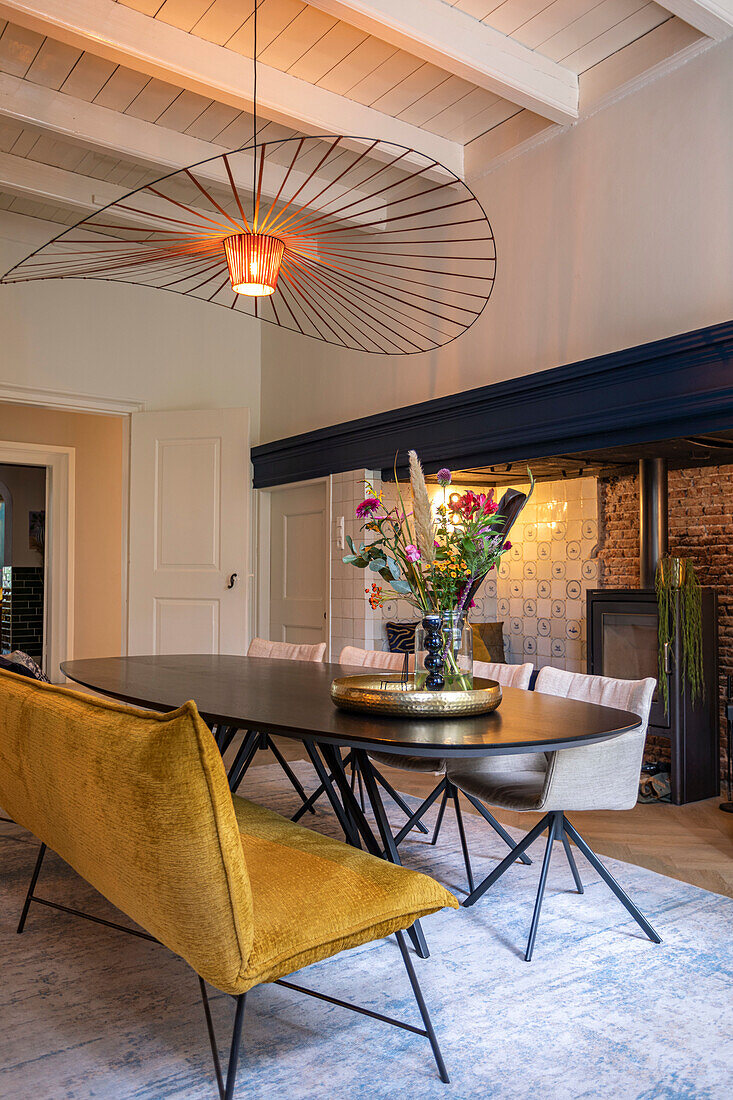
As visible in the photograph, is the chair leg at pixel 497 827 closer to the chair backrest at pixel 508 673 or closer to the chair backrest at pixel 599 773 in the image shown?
the chair backrest at pixel 508 673

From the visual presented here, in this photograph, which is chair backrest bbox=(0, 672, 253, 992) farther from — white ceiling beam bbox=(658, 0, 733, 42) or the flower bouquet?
white ceiling beam bbox=(658, 0, 733, 42)

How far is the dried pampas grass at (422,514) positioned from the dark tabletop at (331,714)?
479 millimetres

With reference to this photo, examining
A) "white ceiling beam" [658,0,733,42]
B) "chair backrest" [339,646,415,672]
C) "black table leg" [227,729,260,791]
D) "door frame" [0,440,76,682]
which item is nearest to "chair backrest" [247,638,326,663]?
"chair backrest" [339,646,415,672]

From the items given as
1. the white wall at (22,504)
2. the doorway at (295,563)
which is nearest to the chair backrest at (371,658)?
the doorway at (295,563)

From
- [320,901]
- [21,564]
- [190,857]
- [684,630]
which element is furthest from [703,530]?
[21,564]

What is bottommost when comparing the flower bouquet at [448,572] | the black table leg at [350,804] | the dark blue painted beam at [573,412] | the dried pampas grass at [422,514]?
the black table leg at [350,804]

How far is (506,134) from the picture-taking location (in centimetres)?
450

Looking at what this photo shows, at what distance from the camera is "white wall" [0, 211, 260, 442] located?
574cm

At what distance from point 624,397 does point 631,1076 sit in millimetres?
2629

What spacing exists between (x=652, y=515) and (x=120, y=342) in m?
3.98

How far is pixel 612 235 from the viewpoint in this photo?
3.91m

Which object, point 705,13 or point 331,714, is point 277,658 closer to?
point 331,714

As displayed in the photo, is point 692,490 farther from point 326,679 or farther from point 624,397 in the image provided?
point 326,679

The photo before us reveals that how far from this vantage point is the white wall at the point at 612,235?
3.50 m
